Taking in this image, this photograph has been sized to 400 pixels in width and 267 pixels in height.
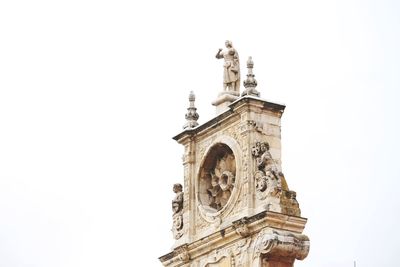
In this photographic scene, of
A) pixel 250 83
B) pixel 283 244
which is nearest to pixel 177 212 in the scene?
pixel 250 83

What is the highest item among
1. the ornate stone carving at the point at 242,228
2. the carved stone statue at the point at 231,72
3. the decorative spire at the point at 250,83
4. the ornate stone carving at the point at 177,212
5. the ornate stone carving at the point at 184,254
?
the carved stone statue at the point at 231,72

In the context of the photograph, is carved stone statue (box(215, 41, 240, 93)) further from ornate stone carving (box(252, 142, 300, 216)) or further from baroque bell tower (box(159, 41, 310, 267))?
ornate stone carving (box(252, 142, 300, 216))

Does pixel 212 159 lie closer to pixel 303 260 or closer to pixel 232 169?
pixel 232 169

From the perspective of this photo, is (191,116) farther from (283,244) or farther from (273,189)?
(283,244)

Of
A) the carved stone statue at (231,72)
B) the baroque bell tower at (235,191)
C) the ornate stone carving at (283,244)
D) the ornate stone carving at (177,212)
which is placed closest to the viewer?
the ornate stone carving at (283,244)

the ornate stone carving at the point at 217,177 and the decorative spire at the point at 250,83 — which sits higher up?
the decorative spire at the point at 250,83

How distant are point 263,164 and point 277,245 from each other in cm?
173

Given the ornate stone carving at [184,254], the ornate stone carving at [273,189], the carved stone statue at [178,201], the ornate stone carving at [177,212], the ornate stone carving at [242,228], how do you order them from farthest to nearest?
the carved stone statue at [178,201], the ornate stone carving at [177,212], the ornate stone carving at [184,254], the ornate stone carving at [242,228], the ornate stone carving at [273,189]

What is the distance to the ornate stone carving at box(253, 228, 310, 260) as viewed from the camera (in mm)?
36750

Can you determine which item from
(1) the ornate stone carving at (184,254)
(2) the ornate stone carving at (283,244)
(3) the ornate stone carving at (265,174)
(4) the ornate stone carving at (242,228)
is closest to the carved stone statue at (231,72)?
(3) the ornate stone carving at (265,174)

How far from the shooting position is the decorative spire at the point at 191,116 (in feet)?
131

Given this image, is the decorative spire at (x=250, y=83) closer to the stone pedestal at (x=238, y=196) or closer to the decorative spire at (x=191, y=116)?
the stone pedestal at (x=238, y=196)

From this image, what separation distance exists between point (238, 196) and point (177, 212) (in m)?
2.26

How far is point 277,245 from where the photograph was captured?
36719 mm
